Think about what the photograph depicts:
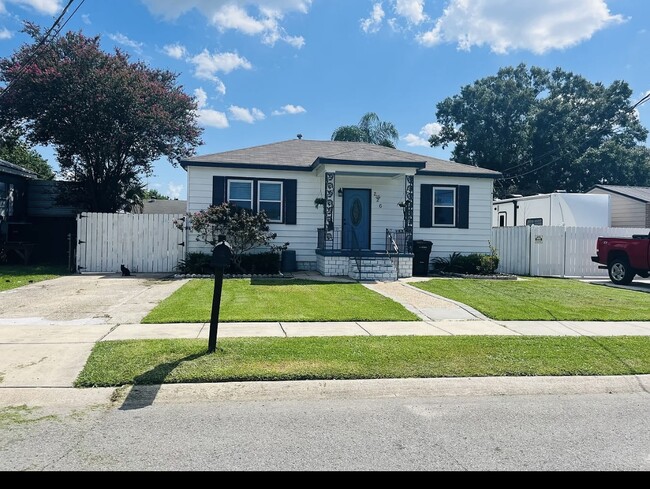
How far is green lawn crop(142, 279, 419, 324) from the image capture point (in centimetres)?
901

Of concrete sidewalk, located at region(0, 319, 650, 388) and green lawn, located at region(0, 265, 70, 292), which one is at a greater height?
green lawn, located at region(0, 265, 70, 292)

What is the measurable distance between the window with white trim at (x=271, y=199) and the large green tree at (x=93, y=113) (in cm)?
799

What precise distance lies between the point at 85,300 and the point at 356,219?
9831mm

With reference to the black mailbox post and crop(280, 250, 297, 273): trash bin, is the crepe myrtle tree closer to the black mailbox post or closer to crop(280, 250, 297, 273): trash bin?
crop(280, 250, 297, 273): trash bin

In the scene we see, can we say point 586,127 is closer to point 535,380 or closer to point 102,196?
point 102,196

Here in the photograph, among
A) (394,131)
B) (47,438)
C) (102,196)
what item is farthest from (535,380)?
(394,131)

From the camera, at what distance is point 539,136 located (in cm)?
4097

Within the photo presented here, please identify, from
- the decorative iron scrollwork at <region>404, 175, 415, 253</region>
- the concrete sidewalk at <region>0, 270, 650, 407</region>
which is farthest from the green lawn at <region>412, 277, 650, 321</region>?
the decorative iron scrollwork at <region>404, 175, 415, 253</region>

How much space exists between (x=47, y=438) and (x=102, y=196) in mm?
21043

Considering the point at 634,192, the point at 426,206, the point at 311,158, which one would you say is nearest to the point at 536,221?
the point at 426,206

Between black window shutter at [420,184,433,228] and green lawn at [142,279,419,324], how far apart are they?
219 inches

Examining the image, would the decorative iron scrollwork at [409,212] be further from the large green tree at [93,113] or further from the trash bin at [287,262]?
the large green tree at [93,113]

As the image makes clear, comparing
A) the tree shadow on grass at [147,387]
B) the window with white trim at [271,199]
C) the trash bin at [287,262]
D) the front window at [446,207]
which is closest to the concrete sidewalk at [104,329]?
the tree shadow on grass at [147,387]

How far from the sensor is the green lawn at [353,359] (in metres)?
5.59
